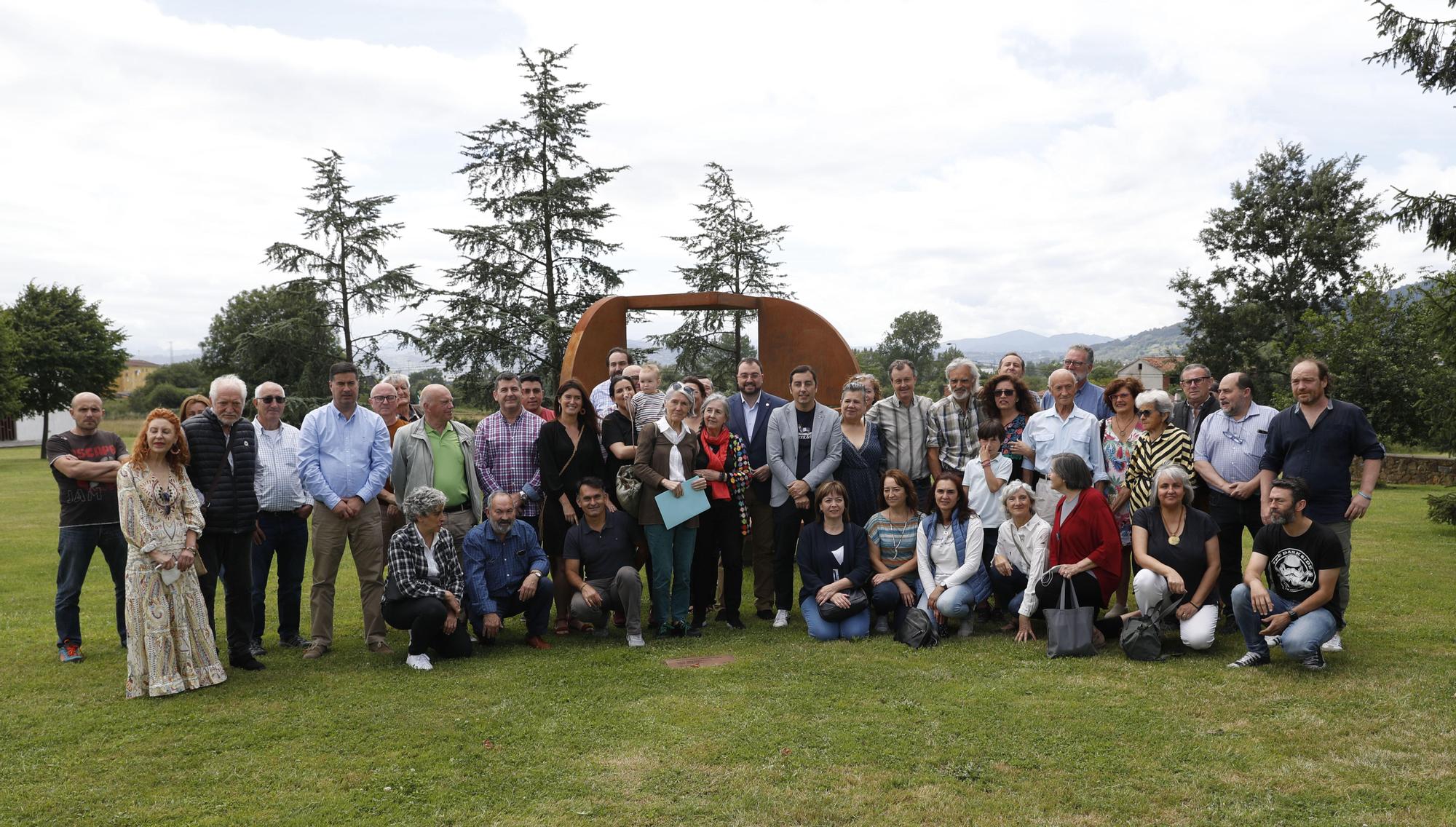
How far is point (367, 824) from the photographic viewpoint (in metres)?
3.44

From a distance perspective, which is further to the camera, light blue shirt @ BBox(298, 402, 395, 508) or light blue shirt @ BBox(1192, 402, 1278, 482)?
light blue shirt @ BBox(1192, 402, 1278, 482)

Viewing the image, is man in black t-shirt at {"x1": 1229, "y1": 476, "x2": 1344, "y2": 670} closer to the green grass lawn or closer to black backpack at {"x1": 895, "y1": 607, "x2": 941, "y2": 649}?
the green grass lawn

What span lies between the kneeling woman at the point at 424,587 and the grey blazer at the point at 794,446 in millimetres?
2304

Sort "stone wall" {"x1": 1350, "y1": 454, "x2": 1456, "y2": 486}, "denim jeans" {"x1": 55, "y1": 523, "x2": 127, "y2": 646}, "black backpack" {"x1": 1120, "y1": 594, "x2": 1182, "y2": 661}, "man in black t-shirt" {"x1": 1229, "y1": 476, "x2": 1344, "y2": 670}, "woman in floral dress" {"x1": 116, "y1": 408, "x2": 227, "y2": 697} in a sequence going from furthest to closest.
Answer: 1. "stone wall" {"x1": 1350, "y1": 454, "x2": 1456, "y2": 486}
2. "denim jeans" {"x1": 55, "y1": 523, "x2": 127, "y2": 646}
3. "black backpack" {"x1": 1120, "y1": 594, "x2": 1182, "y2": 661}
4. "man in black t-shirt" {"x1": 1229, "y1": 476, "x2": 1344, "y2": 670}
5. "woman in floral dress" {"x1": 116, "y1": 408, "x2": 227, "y2": 697}

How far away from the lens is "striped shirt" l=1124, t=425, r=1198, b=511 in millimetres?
6039

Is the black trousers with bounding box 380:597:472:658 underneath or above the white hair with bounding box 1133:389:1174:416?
underneath

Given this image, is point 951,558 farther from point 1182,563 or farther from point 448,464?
point 448,464

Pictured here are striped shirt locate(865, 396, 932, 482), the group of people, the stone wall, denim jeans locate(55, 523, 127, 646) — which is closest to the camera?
the group of people

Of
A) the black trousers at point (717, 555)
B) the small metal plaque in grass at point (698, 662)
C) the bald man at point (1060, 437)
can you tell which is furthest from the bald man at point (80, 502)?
the bald man at point (1060, 437)

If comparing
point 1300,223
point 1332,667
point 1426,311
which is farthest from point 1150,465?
point 1300,223

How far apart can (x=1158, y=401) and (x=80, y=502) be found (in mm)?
6973

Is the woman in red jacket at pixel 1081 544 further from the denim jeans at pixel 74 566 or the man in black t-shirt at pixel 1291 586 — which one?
the denim jeans at pixel 74 566

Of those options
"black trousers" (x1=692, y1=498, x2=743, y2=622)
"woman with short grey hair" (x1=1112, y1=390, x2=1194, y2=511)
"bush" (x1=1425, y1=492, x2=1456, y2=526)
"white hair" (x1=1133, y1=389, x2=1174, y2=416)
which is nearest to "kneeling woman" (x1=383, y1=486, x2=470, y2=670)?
"black trousers" (x1=692, y1=498, x2=743, y2=622)

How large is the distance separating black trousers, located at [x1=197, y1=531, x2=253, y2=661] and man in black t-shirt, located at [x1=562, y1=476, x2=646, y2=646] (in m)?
1.92
